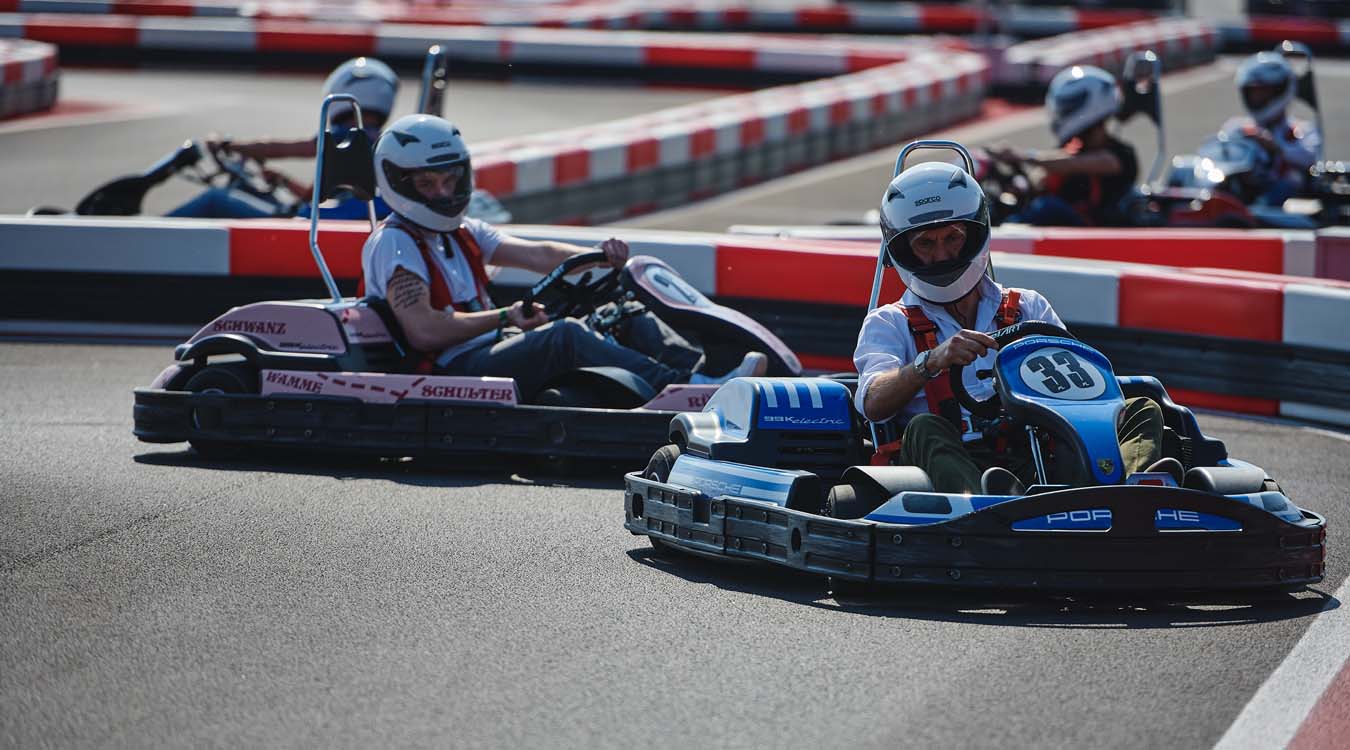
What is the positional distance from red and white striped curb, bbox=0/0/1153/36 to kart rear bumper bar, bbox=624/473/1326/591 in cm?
2033

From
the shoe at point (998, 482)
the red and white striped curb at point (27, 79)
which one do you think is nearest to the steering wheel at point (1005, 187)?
the shoe at point (998, 482)

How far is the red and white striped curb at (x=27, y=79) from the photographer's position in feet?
54.7

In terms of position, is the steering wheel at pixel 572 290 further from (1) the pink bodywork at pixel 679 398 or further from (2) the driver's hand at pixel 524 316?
(1) the pink bodywork at pixel 679 398

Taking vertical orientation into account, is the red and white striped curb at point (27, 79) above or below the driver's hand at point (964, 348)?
above

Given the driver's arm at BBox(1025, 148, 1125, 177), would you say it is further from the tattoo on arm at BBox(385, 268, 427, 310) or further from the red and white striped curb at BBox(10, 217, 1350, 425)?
the tattoo on arm at BBox(385, 268, 427, 310)

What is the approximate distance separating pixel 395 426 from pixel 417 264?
60 centimetres

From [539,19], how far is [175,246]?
15978 mm

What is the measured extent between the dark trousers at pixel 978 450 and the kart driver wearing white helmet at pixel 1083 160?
5.41 meters

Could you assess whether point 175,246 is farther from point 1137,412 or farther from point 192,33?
point 192,33

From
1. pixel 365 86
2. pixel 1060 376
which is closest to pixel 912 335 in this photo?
pixel 1060 376

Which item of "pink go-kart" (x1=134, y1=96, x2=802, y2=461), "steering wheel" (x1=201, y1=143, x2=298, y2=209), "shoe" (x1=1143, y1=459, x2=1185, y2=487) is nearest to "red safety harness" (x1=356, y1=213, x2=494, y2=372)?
"pink go-kart" (x1=134, y1=96, x2=802, y2=461)

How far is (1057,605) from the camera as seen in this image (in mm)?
4652

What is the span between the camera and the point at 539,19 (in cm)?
2448

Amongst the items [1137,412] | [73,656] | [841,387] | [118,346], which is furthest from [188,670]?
[118,346]
